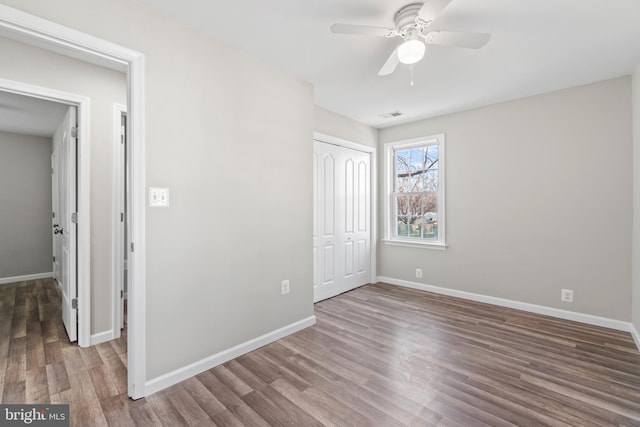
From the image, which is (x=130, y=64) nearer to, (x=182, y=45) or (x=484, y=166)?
(x=182, y=45)

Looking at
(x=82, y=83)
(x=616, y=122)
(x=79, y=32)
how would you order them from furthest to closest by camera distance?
(x=616, y=122) → (x=82, y=83) → (x=79, y=32)

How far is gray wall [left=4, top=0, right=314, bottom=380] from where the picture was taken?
188cm

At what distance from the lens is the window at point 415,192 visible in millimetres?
4102

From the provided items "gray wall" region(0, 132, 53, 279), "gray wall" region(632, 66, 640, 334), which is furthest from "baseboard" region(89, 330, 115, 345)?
"gray wall" region(632, 66, 640, 334)

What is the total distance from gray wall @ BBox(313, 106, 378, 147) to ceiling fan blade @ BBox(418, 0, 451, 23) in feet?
6.95

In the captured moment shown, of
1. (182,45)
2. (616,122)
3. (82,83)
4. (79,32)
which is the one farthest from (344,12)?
(616,122)

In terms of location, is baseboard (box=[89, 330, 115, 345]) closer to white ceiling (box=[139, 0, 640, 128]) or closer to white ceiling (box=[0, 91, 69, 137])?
white ceiling (box=[0, 91, 69, 137])

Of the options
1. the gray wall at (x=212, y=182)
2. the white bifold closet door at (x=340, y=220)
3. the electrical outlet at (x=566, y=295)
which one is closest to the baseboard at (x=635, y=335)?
the electrical outlet at (x=566, y=295)

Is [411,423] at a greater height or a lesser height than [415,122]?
lesser

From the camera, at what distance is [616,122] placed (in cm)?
285

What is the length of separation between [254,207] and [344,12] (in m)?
1.61

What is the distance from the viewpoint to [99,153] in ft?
8.44

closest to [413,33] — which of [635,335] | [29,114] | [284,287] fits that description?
[284,287]

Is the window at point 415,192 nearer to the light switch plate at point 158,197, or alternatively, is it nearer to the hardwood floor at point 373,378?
the hardwood floor at point 373,378
